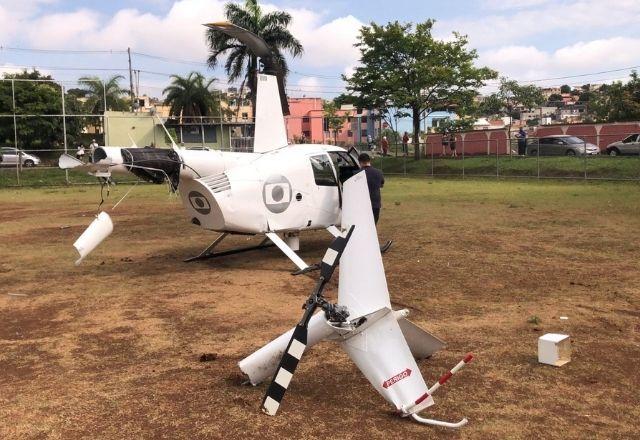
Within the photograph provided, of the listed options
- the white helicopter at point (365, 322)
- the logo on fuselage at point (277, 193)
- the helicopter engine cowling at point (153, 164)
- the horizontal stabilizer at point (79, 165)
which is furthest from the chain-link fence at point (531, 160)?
the white helicopter at point (365, 322)

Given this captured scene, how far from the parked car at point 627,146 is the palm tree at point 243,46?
23.8m


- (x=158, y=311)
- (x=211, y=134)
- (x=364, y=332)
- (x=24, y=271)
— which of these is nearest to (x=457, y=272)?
(x=158, y=311)

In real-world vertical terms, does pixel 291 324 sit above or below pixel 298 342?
below

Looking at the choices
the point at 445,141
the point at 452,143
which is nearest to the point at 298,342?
the point at 452,143

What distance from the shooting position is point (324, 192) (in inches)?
465

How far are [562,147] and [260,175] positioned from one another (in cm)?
3212

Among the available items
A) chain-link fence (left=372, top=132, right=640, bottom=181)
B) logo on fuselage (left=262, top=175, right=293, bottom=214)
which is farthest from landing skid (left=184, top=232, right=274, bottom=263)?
chain-link fence (left=372, top=132, right=640, bottom=181)

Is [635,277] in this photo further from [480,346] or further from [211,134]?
[211,134]

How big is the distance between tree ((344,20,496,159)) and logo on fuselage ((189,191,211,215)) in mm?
29493

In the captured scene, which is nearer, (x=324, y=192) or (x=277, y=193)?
(x=277, y=193)

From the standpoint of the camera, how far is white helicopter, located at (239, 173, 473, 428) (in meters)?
4.80

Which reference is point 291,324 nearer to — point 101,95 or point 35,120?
point 35,120

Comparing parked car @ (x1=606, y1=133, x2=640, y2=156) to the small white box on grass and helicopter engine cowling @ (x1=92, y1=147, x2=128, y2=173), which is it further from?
helicopter engine cowling @ (x1=92, y1=147, x2=128, y2=173)

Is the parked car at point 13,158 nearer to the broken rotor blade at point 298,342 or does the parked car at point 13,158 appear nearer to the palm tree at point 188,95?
the palm tree at point 188,95
